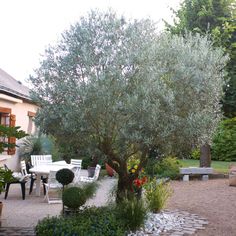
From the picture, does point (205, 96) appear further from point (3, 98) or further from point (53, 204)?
point (3, 98)

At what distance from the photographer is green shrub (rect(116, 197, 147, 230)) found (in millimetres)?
6707

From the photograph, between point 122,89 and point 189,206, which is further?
point 189,206

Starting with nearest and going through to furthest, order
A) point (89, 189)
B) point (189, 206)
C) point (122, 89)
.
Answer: point (122, 89) < point (89, 189) < point (189, 206)

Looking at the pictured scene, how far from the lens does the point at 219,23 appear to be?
17078 mm

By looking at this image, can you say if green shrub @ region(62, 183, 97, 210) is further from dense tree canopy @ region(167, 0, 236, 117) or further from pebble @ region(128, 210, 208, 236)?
dense tree canopy @ region(167, 0, 236, 117)

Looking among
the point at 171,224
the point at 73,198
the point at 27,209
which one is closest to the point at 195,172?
the point at 171,224

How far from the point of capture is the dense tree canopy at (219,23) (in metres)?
16.5

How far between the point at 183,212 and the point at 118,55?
4.01 metres

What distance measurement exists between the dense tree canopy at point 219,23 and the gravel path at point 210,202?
436 centimetres

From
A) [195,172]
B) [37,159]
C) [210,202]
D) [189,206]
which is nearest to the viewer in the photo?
[189,206]

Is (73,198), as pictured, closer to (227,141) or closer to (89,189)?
(89,189)

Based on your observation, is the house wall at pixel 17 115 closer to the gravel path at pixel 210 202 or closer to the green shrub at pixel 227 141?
the gravel path at pixel 210 202

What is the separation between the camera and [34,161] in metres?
13.1

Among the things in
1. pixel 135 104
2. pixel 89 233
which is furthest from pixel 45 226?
pixel 135 104
